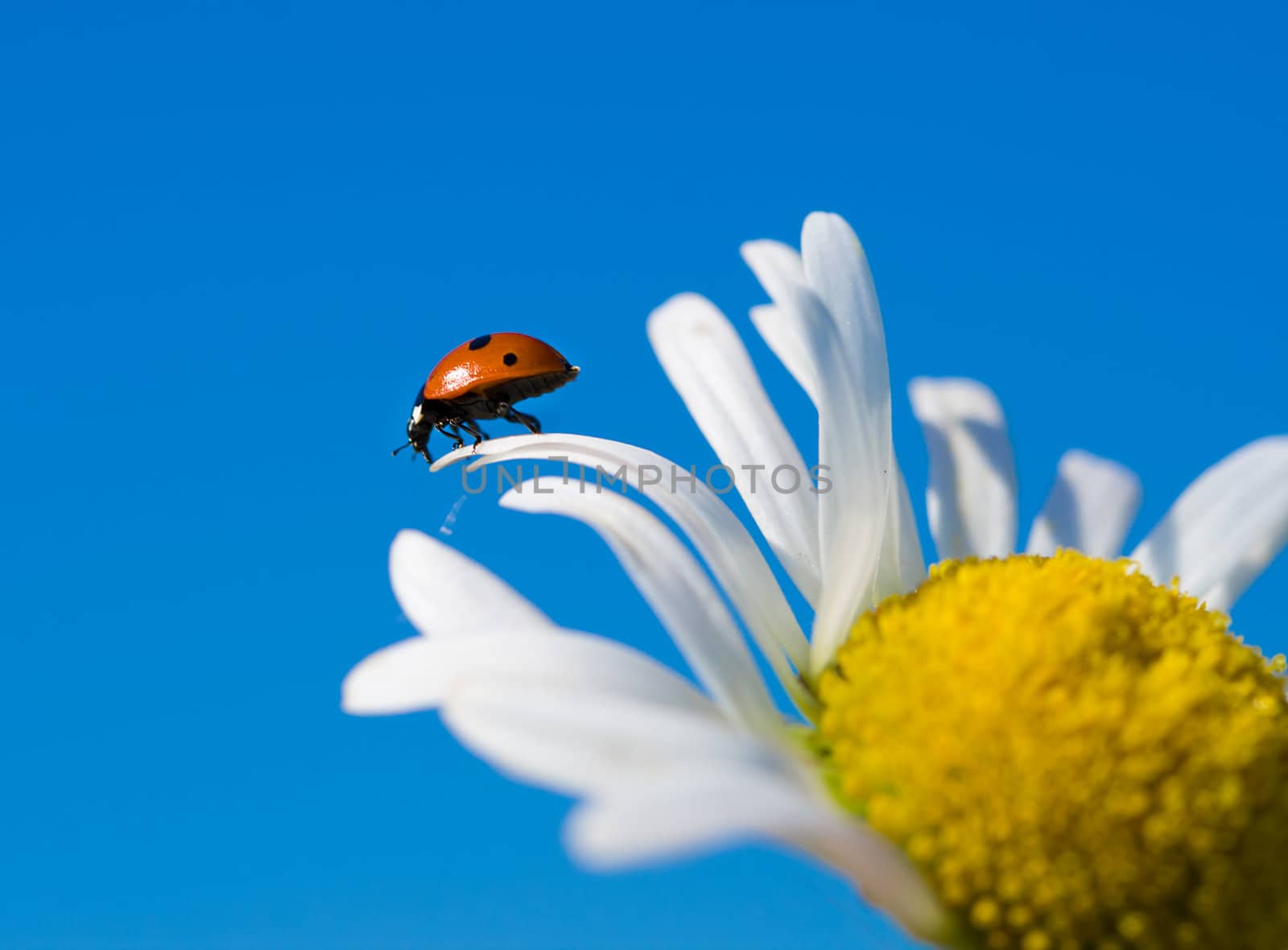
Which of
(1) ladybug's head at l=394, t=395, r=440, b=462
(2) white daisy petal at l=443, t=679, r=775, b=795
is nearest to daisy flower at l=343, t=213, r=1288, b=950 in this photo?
(2) white daisy petal at l=443, t=679, r=775, b=795

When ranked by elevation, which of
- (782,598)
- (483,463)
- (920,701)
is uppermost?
(483,463)

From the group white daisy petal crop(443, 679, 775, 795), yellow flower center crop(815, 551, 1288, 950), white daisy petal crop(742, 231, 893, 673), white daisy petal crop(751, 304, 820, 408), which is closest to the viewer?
white daisy petal crop(443, 679, 775, 795)

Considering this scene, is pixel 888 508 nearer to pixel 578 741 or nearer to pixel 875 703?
pixel 875 703

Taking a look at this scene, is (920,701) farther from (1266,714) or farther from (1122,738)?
(1266,714)

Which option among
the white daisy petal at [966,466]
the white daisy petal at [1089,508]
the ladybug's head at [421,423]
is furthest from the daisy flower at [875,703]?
the ladybug's head at [421,423]

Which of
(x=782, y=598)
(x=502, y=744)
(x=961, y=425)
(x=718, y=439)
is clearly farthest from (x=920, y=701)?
(x=961, y=425)

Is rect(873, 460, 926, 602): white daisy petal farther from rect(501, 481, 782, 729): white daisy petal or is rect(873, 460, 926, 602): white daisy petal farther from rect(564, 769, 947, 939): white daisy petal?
rect(564, 769, 947, 939): white daisy petal
